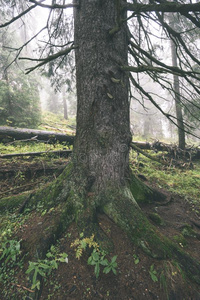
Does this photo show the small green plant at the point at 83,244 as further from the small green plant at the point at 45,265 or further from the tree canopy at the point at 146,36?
the tree canopy at the point at 146,36

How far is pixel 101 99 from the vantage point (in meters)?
2.39

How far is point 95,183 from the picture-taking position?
243 centimetres

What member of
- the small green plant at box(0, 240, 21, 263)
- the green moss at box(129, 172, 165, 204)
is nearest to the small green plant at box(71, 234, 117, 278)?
the small green plant at box(0, 240, 21, 263)

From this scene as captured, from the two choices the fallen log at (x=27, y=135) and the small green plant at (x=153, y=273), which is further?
the fallen log at (x=27, y=135)

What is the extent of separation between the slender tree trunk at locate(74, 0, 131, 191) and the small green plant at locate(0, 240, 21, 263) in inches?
51.1

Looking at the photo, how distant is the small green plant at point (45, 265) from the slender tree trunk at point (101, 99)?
1.01 metres

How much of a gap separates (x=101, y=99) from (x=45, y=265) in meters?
2.31

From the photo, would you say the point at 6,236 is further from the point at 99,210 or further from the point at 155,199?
the point at 155,199

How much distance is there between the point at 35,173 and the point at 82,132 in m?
2.13

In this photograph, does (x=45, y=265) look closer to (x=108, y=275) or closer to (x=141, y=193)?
(x=108, y=275)

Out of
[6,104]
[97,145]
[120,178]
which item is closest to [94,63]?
[97,145]

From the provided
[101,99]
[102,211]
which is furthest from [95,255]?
[101,99]

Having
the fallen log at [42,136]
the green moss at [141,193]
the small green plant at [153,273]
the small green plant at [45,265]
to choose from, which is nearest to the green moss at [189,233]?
the green moss at [141,193]

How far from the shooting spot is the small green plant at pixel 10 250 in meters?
1.83
